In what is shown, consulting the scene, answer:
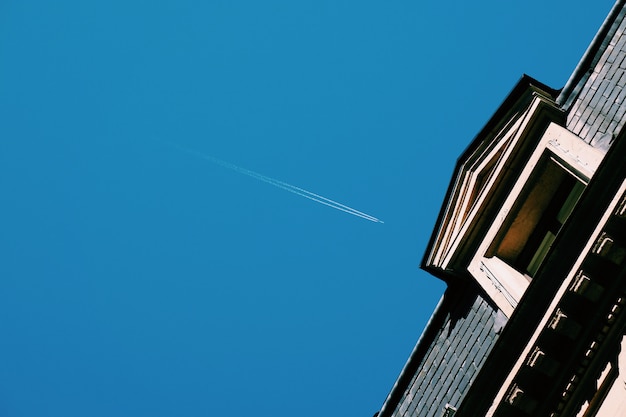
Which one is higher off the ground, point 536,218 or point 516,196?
point 516,196

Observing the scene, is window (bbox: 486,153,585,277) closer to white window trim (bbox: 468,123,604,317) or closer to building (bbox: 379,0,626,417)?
building (bbox: 379,0,626,417)

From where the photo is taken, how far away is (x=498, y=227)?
10258 mm

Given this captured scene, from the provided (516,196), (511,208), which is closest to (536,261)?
(511,208)

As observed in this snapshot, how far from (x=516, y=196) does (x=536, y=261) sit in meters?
1.16

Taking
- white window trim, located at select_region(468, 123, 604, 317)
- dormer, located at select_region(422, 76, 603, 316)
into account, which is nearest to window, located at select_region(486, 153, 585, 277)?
dormer, located at select_region(422, 76, 603, 316)

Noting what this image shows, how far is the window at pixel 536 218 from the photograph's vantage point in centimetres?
982

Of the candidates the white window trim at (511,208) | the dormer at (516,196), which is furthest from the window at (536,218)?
the white window trim at (511,208)

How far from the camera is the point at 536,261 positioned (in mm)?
9961

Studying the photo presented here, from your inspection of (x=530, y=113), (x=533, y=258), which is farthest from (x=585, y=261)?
(x=530, y=113)

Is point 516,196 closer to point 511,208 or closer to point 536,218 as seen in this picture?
point 511,208

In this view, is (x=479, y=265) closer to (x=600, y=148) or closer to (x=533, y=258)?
(x=533, y=258)

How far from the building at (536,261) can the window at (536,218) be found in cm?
2

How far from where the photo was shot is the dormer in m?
9.51

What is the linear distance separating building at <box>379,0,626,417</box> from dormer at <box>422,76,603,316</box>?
0.02m
